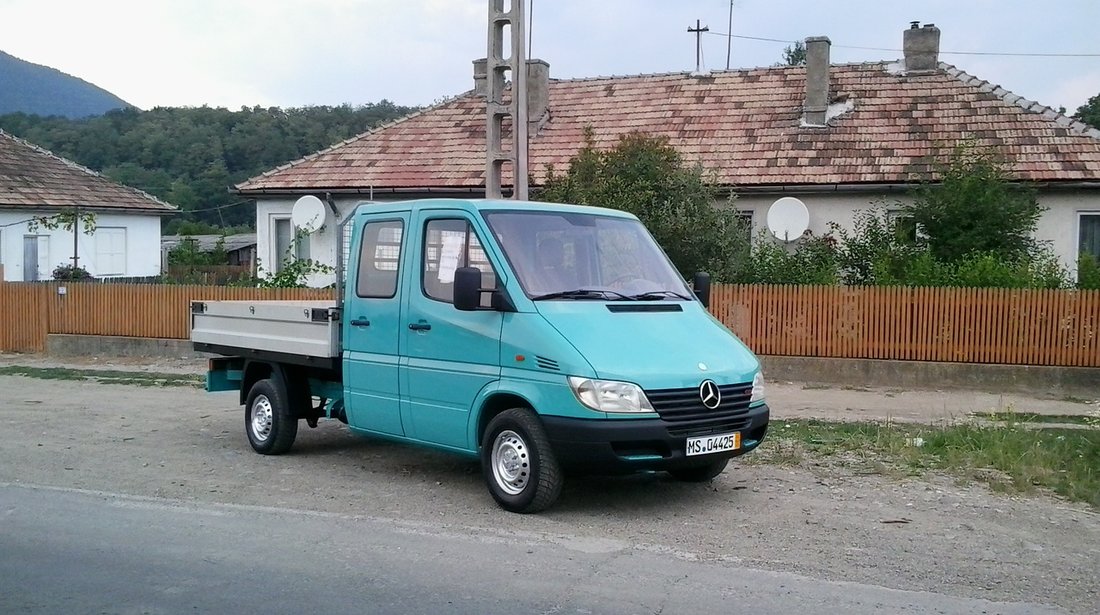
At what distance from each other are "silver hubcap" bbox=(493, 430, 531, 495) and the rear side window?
1635mm

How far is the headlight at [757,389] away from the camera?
25.8ft

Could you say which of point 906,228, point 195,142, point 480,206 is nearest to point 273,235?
point 906,228

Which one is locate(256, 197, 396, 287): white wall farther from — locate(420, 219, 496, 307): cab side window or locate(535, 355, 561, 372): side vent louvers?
locate(535, 355, 561, 372): side vent louvers

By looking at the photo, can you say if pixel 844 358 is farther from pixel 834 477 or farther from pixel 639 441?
pixel 639 441

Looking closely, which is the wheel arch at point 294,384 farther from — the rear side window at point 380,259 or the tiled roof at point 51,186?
the tiled roof at point 51,186

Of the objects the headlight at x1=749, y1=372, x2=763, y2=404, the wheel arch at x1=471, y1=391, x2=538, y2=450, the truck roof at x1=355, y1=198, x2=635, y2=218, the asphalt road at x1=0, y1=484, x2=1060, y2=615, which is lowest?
the asphalt road at x1=0, y1=484, x2=1060, y2=615

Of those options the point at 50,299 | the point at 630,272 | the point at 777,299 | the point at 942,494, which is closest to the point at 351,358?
the point at 630,272

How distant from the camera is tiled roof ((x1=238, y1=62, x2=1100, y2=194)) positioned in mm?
20531

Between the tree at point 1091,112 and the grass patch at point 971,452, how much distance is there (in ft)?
110

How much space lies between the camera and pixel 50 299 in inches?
811

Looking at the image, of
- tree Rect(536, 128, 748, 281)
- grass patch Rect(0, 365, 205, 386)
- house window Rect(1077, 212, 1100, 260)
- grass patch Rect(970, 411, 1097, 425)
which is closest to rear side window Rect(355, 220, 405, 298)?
grass patch Rect(970, 411, 1097, 425)

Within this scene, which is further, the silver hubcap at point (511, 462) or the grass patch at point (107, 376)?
the grass patch at point (107, 376)

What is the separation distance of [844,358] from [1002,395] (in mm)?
2226

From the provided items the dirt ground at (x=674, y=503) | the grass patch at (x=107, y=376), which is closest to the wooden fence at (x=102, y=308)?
the grass patch at (x=107, y=376)
